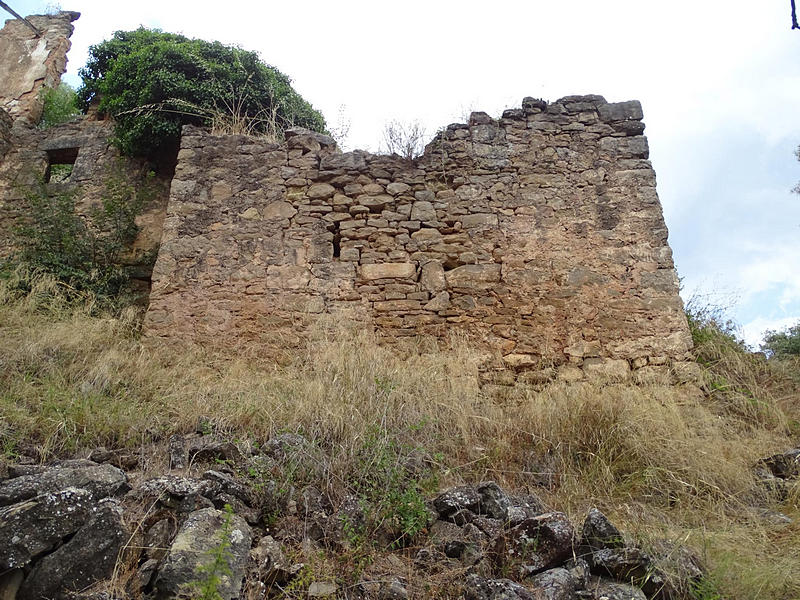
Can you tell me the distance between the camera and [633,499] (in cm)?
348

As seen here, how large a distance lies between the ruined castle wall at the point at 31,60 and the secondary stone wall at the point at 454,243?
5770mm

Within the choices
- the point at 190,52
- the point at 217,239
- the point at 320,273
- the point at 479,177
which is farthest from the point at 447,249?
the point at 190,52

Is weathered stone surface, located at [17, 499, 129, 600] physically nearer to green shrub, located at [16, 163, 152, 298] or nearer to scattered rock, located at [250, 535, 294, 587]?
scattered rock, located at [250, 535, 294, 587]

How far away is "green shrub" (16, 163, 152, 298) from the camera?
6625mm

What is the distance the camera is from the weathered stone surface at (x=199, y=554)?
2.16 m

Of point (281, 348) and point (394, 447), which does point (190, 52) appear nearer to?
point (281, 348)

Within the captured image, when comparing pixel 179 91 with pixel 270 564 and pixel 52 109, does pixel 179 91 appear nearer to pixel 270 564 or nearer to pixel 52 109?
pixel 52 109

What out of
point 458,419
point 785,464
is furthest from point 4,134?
point 785,464

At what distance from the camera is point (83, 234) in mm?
7160

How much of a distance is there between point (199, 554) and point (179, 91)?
7225mm

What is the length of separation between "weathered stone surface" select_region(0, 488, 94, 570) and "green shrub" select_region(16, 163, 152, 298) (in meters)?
4.61

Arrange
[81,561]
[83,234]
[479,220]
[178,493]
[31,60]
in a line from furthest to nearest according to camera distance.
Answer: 1. [31,60]
2. [83,234]
3. [479,220]
4. [178,493]
5. [81,561]

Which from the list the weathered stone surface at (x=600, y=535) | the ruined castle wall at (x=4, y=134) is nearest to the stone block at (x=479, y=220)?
the weathered stone surface at (x=600, y=535)

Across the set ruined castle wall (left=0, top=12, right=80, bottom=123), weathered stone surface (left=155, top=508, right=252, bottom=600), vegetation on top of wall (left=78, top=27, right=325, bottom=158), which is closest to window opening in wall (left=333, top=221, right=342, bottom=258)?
vegetation on top of wall (left=78, top=27, right=325, bottom=158)
